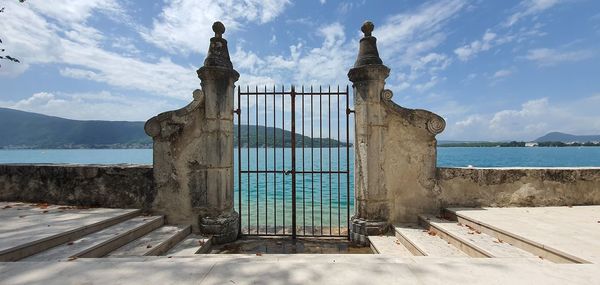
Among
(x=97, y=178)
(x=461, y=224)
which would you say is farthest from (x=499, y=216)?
(x=97, y=178)

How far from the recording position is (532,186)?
5.36 metres

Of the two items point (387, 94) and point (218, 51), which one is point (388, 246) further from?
point (218, 51)

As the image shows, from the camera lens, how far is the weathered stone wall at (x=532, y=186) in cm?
535

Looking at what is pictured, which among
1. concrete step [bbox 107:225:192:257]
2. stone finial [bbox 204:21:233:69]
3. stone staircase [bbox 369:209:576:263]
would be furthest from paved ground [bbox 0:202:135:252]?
stone staircase [bbox 369:209:576:263]

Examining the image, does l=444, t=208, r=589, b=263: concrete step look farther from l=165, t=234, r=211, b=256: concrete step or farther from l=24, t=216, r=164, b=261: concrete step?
l=24, t=216, r=164, b=261: concrete step

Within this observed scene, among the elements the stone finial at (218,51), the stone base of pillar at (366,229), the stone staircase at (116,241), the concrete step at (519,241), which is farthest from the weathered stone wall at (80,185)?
the concrete step at (519,241)

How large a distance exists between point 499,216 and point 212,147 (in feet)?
16.5

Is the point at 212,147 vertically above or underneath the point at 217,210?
above

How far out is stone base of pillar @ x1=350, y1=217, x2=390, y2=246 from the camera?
5230 mm

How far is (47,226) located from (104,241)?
1087mm

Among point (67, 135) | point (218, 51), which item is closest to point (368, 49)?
point (218, 51)

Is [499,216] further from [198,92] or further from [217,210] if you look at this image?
[198,92]

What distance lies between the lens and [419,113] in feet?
17.7

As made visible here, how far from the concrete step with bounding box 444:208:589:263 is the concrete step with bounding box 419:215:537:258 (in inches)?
2.1
